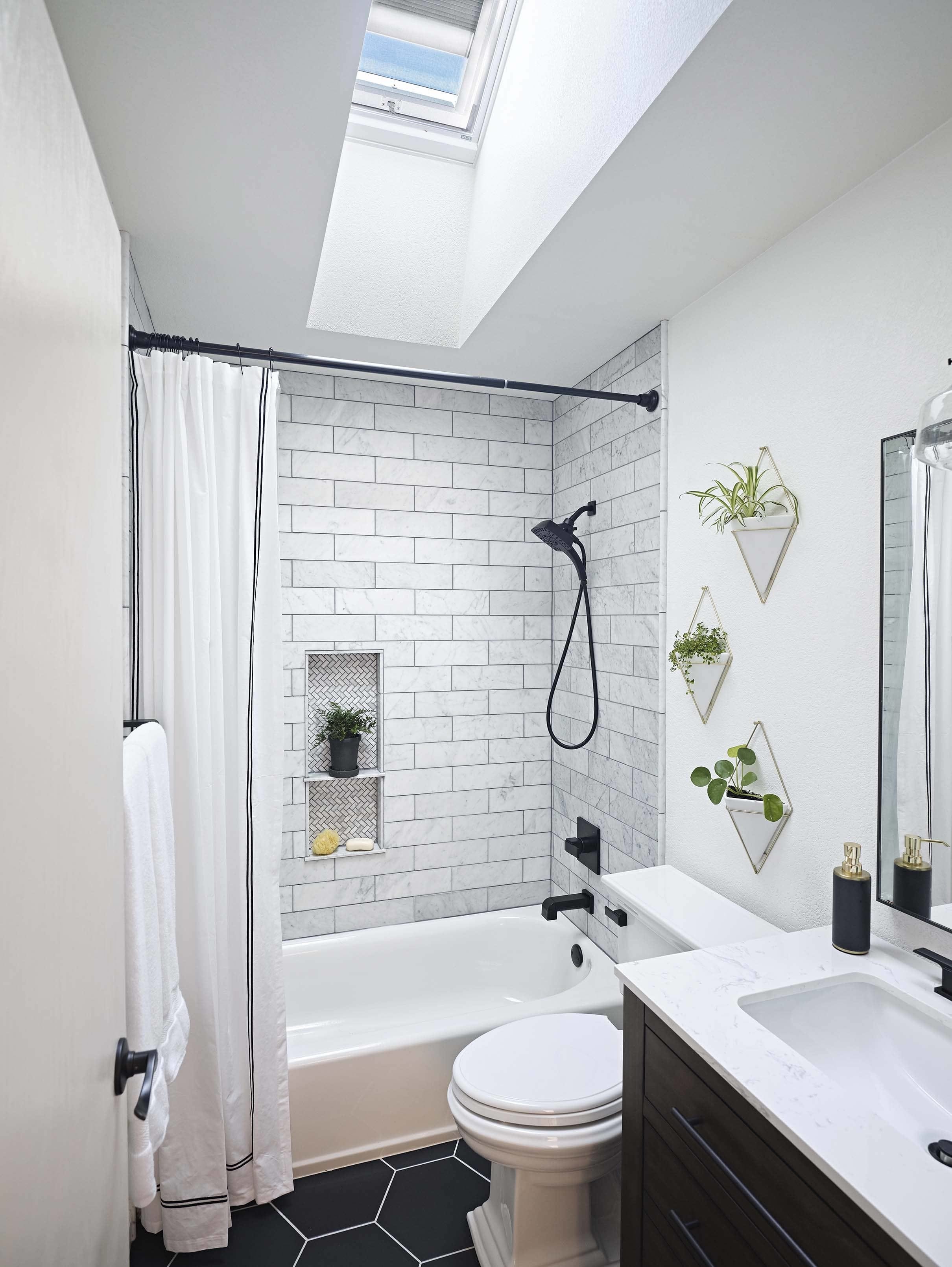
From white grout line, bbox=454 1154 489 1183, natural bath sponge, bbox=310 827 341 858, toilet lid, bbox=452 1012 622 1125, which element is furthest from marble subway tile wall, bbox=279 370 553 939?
toilet lid, bbox=452 1012 622 1125

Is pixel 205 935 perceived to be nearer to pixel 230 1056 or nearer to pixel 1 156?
pixel 230 1056

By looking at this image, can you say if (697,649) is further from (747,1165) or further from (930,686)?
(747,1165)

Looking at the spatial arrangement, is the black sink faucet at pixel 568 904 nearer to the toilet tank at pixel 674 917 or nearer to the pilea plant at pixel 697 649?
the toilet tank at pixel 674 917

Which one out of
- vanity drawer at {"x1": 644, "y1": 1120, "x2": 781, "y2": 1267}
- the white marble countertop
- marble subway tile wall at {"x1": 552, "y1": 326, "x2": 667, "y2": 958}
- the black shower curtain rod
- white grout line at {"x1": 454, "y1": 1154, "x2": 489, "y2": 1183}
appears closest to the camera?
the white marble countertop

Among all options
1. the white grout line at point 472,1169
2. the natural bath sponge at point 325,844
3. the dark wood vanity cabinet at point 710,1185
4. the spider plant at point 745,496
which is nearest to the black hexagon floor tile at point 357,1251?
the white grout line at point 472,1169

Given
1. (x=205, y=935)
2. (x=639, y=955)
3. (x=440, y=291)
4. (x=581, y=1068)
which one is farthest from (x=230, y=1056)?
(x=440, y=291)

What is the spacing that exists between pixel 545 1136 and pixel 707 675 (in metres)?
1.20

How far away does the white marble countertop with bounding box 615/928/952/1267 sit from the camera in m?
0.81

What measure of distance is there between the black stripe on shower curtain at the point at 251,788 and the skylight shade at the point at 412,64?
99cm

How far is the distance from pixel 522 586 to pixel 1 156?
2.65 meters

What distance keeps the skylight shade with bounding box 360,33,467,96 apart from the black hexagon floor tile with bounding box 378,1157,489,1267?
127 inches

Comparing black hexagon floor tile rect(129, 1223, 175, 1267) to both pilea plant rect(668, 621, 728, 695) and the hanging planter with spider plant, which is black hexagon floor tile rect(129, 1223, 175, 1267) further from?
the hanging planter with spider plant

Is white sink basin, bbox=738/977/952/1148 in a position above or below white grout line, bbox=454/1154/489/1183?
above

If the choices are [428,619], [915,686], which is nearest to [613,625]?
[428,619]
